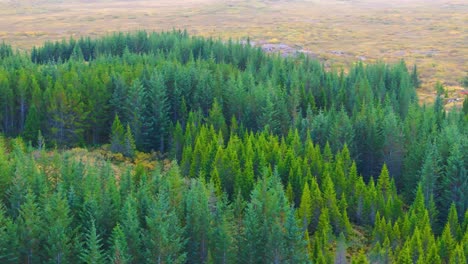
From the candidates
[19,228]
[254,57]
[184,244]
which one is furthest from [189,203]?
[254,57]

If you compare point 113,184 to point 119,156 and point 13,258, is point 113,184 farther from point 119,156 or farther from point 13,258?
point 119,156

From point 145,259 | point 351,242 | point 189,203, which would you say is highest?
point 189,203

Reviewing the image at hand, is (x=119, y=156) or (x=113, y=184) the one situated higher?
(x=113, y=184)

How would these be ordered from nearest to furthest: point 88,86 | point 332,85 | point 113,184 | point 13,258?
point 13,258 → point 113,184 → point 88,86 → point 332,85

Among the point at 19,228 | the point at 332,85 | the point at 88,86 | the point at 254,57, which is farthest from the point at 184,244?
the point at 254,57

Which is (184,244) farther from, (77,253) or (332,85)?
(332,85)

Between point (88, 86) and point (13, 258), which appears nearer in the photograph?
point (13, 258)

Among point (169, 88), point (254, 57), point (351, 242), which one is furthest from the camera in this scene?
point (254, 57)
